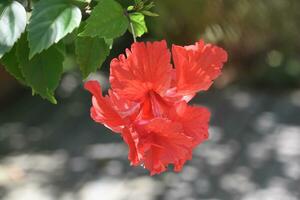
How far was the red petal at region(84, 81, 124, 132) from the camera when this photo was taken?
0.63m

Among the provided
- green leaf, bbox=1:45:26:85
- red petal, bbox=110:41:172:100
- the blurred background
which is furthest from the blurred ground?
red petal, bbox=110:41:172:100

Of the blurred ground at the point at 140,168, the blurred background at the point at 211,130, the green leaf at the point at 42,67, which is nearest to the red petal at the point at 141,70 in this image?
the green leaf at the point at 42,67

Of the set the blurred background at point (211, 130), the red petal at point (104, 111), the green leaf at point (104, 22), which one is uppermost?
the green leaf at point (104, 22)

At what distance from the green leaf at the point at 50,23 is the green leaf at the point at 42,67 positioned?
0.05 m

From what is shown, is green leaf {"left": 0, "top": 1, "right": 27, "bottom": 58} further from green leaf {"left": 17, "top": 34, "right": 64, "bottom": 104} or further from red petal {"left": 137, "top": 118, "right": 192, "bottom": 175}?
red petal {"left": 137, "top": 118, "right": 192, "bottom": 175}

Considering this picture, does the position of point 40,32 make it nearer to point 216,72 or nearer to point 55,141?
point 216,72

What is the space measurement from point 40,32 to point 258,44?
481 cm

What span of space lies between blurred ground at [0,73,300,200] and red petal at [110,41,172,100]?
267 centimetres

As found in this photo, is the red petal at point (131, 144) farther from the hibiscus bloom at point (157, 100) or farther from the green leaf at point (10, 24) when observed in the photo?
the green leaf at point (10, 24)

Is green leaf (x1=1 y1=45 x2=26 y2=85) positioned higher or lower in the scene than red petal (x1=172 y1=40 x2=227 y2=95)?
lower

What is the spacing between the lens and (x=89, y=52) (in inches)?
27.8

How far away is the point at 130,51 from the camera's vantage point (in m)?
0.62

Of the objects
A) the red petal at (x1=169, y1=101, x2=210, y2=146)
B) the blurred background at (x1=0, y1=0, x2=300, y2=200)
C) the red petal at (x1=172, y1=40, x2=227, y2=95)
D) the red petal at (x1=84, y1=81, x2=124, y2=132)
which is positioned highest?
the red petal at (x1=172, y1=40, x2=227, y2=95)

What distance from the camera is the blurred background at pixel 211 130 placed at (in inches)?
135
